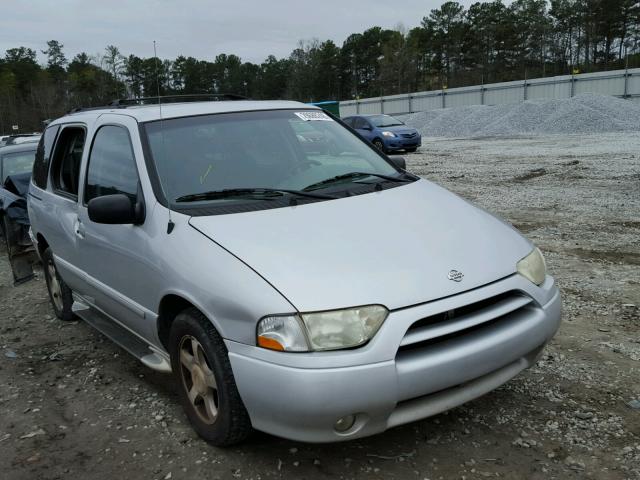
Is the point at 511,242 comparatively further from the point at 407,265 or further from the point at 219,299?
the point at 219,299

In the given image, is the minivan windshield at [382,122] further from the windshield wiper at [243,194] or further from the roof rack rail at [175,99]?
the windshield wiper at [243,194]

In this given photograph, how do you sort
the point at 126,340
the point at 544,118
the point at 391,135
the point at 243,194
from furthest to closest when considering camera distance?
the point at 544,118 < the point at 391,135 < the point at 126,340 < the point at 243,194

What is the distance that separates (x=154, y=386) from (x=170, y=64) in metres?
107

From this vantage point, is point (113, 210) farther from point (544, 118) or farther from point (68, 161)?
point (544, 118)

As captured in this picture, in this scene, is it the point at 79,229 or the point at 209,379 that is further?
the point at 79,229

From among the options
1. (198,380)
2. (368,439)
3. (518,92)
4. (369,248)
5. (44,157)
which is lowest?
(368,439)

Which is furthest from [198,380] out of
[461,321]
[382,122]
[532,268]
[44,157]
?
[382,122]

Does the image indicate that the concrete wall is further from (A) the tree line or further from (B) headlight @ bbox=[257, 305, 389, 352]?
(B) headlight @ bbox=[257, 305, 389, 352]

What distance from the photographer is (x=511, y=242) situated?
3.25 m

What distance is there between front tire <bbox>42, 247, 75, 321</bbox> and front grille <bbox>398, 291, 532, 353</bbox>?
363cm

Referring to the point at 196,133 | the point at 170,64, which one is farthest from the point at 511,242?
the point at 170,64

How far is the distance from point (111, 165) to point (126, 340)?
1.17 meters

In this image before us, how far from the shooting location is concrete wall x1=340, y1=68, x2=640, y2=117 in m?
34.2

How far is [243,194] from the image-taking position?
347 cm
